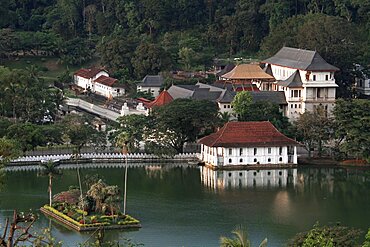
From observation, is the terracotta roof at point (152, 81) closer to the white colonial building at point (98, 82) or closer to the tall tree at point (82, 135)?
the white colonial building at point (98, 82)

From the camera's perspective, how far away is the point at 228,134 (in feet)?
145

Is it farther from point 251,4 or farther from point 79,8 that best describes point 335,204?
point 79,8

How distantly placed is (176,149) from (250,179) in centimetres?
496

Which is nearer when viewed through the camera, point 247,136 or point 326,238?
point 326,238

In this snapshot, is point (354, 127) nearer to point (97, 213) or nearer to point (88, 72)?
point (97, 213)

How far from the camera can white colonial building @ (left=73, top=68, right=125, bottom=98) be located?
60.4m

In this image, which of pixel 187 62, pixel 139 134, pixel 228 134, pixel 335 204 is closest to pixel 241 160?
pixel 228 134

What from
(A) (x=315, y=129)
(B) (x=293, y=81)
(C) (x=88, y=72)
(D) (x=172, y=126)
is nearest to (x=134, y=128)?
(D) (x=172, y=126)

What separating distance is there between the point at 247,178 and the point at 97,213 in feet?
33.4

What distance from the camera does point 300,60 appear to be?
54719 millimetres

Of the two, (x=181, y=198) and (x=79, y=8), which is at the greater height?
(x=79, y=8)

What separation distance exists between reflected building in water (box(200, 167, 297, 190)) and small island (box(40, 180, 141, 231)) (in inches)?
284

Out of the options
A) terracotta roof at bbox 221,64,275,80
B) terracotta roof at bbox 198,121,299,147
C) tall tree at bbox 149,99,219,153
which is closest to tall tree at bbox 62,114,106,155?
tall tree at bbox 149,99,219,153

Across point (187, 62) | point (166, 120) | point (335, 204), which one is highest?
point (187, 62)
